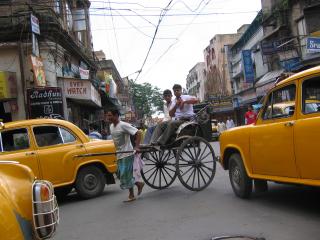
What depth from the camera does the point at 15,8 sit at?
1973 centimetres

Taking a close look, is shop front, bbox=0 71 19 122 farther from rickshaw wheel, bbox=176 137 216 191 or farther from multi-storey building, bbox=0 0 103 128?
rickshaw wheel, bbox=176 137 216 191

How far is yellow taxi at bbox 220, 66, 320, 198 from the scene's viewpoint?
6.53 metres

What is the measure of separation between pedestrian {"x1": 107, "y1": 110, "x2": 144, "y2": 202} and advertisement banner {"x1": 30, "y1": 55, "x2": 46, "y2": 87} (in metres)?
8.83

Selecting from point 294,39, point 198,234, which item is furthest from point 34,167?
point 294,39

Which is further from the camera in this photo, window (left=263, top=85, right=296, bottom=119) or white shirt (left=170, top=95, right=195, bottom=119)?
white shirt (left=170, top=95, right=195, bottom=119)

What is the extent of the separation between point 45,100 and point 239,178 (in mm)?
10625

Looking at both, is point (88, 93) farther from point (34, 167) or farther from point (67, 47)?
point (34, 167)

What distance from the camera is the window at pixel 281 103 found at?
7191mm

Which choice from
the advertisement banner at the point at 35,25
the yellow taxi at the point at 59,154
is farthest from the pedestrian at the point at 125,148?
the advertisement banner at the point at 35,25

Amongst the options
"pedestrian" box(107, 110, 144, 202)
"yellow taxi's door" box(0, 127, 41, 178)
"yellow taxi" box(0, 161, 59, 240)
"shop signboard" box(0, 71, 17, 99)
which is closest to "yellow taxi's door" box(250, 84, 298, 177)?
"pedestrian" box(107, 110, 144, 202)

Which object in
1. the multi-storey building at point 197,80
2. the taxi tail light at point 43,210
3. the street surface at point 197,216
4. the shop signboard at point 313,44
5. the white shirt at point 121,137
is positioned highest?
the multi-storey building at point 197,80

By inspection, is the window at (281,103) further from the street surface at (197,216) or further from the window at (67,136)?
the window at (67,136)

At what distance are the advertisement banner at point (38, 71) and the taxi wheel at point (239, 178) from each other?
10.9 meters

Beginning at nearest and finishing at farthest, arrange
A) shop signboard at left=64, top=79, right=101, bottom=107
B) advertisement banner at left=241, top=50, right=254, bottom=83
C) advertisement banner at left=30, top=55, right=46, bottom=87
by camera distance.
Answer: advertisement banner at left=30, top=55, right=46, bottom=87, shop signboard at left=64, top=79, right=101, bottom=107, advertisement banner at left=241, top=50, right=254, bottom=83
